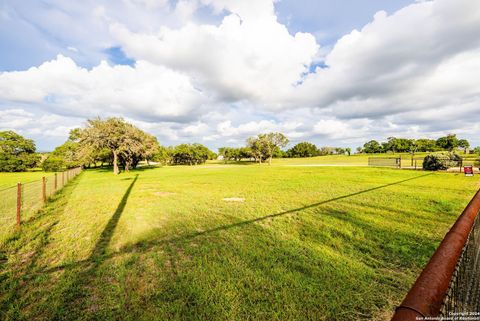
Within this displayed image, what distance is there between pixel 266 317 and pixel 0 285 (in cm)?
446

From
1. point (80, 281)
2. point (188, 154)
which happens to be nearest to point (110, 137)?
point (80, 281)

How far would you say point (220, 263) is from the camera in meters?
3.97

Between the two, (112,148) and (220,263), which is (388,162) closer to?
(220,263)

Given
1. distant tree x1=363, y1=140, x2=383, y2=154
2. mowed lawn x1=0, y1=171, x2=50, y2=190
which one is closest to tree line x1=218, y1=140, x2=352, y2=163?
distant tree x1=363, y1=140, x2=383, y2=154

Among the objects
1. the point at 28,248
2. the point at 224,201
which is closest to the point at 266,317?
the point at 28,248

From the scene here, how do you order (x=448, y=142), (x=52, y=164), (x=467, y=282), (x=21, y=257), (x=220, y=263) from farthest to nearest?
(x=448, y=142) < (x=52, y=164) < (x=21, y=257) < (x=220, y=263) < (x=467, y=282)

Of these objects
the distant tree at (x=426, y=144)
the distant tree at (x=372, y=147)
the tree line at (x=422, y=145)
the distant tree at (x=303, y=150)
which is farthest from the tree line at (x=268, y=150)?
the distant tree at (x=426, y=144)

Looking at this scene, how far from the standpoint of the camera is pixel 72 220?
696 cm

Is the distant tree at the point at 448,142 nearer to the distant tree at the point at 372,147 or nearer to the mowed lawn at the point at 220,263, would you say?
the distant tree at the point at 372,147

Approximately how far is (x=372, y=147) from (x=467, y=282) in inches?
6062

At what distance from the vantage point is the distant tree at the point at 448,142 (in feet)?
293

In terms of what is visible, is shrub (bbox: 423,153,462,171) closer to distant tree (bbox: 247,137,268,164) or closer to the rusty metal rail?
the rusty metal rail

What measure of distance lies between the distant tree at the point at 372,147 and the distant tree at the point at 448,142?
3157 cm

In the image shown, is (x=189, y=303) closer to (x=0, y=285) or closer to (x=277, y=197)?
(x=0, y=285)
